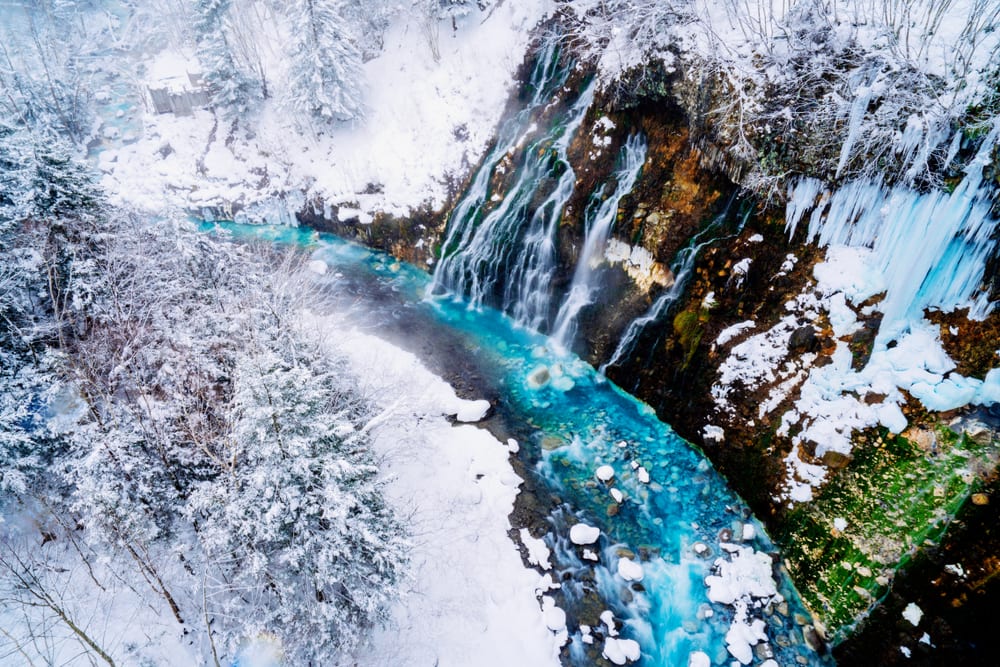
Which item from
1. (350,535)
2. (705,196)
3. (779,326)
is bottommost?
(350,535)

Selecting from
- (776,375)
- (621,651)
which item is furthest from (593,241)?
(621,651)

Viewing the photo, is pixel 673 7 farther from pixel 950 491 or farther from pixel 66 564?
pixel 66 564

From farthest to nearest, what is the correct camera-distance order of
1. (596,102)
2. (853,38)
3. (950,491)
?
(596,102), (853,38), (950,491)

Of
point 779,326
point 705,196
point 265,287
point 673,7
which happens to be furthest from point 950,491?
point 265,287

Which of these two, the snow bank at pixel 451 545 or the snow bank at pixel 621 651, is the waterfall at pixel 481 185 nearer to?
the snow bank at pixel 451 545

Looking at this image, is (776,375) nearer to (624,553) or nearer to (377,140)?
(624,553)

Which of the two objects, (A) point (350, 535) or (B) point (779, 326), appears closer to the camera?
(A) point (350, 535)

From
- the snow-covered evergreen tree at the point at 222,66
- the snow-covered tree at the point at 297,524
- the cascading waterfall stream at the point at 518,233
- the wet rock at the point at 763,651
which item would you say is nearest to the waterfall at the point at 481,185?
the cascading waterfall stream at the point at 518,233
